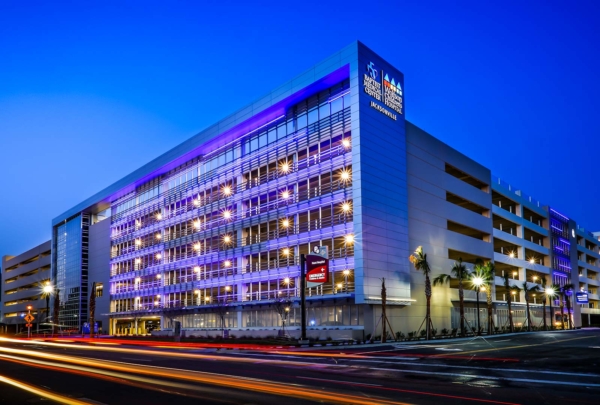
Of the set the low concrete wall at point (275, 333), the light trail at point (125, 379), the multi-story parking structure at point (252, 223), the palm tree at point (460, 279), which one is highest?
the multi-story parking structure at point (252, 223)

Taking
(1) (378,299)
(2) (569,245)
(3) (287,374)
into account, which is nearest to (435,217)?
(1) (378,299)

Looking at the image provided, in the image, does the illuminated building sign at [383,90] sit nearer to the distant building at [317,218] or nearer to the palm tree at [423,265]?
the distant building at [317,218]

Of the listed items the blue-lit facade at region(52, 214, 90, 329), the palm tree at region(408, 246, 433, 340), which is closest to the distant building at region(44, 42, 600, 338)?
the palm tree at region(408, 246, 433, 340)

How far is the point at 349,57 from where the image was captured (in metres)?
55.5

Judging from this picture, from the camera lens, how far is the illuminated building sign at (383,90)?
5650 centimetres

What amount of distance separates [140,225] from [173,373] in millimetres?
72903

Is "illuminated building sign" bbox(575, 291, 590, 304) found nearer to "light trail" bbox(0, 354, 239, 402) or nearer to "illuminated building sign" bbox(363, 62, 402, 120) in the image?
"illuminated building sign" bbox(363, 62, 402, 120)

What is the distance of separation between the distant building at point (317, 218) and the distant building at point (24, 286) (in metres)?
48.9

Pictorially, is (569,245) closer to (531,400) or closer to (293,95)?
(293,95)

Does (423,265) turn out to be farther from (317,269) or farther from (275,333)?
(275,333)

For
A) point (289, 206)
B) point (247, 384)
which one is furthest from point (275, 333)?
point (247, 384)

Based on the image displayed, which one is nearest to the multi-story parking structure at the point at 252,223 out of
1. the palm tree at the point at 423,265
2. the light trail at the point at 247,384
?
the palm tree at the point at 423,265

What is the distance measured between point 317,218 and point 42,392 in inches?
1650

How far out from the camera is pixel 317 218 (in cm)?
5838
